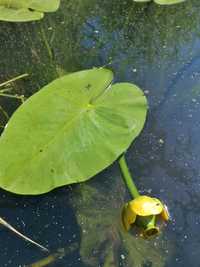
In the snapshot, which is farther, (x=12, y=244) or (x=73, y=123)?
(x=73, y=123)

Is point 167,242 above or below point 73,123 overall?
below

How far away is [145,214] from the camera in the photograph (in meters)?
0.96

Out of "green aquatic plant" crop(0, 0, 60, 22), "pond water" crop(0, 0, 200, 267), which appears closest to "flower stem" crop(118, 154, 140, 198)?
"pond water" crop(0, 0, 200, 267)

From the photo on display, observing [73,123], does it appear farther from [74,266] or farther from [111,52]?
[111,52]

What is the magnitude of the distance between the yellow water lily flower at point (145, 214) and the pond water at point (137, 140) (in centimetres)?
3

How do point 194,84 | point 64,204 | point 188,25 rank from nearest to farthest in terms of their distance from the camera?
1. point 64,204
2. point 194,84
3. point 188,25

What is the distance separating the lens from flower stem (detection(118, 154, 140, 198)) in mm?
1033

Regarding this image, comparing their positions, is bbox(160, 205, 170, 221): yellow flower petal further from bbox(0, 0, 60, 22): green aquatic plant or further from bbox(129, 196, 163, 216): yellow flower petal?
bbox(0, 0, 60, 22): green aquatic plant

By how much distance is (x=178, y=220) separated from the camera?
1015mm

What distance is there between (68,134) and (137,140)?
7.7 inches

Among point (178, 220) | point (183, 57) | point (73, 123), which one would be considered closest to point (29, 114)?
point (73, 123)

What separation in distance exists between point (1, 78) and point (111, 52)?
0.38 m

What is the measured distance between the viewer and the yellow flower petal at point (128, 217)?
98 centimetres

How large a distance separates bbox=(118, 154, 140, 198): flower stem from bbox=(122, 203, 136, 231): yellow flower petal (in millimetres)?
40
